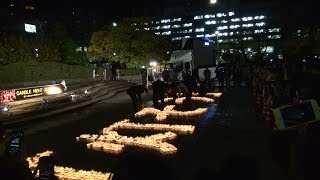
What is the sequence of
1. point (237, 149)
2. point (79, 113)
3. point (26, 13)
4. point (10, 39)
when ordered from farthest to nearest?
point (26, 13), point (10, 39), point (79, 113), point (237, 149)

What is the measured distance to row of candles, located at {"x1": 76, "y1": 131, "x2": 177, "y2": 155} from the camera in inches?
388

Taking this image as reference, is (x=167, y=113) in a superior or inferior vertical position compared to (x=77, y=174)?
superior

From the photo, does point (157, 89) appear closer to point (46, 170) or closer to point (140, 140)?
point (140, 140)

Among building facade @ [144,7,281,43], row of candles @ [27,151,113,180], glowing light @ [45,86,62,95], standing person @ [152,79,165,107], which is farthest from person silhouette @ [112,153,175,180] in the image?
building facade @ [144,7,281,43]

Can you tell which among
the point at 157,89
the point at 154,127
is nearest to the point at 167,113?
the point at 157,89

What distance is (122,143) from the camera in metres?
10.8

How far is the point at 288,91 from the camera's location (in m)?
9.42

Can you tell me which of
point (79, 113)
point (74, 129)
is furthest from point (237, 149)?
point (79, 113)

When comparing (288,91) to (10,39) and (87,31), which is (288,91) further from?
(87,31)

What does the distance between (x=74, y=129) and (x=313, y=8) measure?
9742mm

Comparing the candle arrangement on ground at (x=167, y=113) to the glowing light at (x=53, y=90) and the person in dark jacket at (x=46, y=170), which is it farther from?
the person in dark jacket at (x=46, y=170)

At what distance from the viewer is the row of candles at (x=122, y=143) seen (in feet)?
32.3

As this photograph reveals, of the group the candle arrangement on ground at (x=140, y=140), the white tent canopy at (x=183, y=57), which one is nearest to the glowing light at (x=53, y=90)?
the candle arrangement on ground at (x=140, y=140)


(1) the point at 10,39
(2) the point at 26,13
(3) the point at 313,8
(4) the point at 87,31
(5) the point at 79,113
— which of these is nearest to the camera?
(3) the point at 313,8
